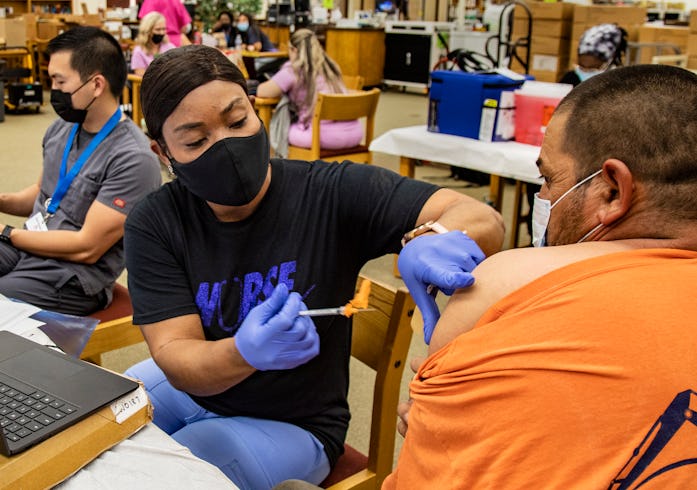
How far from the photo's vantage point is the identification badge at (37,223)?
6.74 feet

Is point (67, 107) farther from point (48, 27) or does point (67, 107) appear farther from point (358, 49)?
point (48, 27)

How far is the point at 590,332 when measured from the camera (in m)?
0.61

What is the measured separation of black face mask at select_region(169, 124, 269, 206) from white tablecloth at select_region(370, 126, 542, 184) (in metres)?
1.71

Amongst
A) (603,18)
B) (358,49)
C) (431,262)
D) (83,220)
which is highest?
(603,18)

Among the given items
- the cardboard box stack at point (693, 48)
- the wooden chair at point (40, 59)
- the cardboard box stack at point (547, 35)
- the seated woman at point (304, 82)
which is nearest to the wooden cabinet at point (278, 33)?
the wooden chair at point (40, 59)

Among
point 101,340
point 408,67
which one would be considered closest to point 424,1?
point 408,67

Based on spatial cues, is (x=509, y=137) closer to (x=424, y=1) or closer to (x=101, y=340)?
(x=101, y=340)

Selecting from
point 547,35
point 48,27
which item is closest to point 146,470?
point 547,35

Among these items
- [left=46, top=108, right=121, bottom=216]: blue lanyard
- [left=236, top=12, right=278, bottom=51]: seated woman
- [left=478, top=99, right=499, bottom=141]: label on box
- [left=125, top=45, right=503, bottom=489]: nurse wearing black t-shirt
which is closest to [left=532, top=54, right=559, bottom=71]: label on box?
[left=478, top=99, right=499, bottom=141]: label on box

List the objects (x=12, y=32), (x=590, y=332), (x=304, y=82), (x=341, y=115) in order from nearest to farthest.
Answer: (x=590, y=332) → (x=341, y=115) → (x=304, y=82) → (x=12, y=32)

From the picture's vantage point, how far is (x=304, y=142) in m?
4.26

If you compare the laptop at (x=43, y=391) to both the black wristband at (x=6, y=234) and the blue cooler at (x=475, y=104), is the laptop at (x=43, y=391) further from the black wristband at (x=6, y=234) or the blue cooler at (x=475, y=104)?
→ the blue cooler at (x=475, y=104)

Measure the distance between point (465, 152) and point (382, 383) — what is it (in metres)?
1.99

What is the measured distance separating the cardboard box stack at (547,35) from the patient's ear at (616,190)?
16.8 ft
